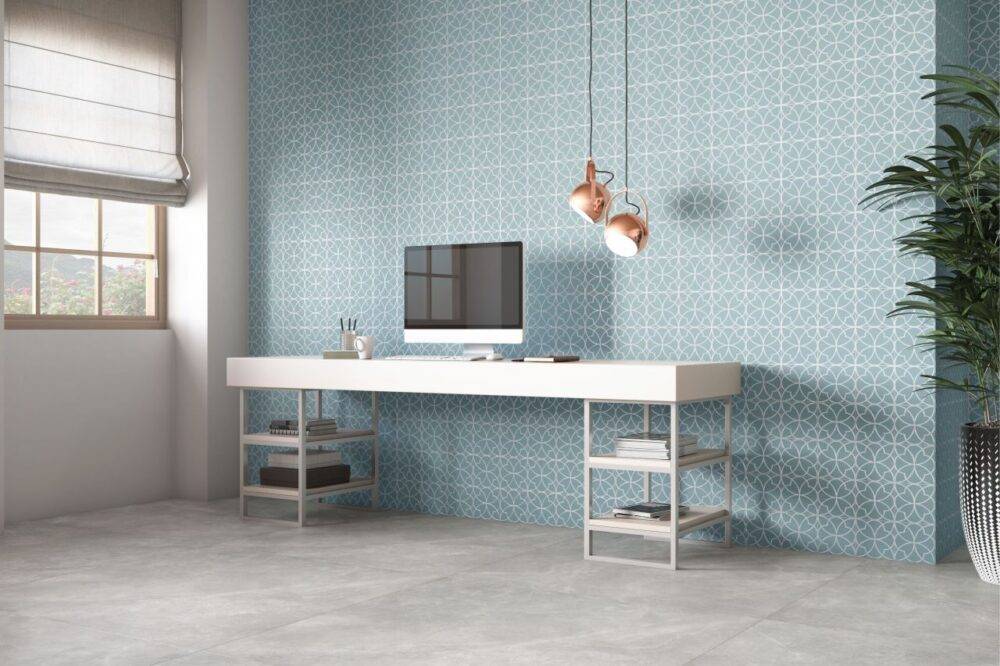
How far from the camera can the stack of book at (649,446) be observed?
388 centimetres

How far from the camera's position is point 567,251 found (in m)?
4.61

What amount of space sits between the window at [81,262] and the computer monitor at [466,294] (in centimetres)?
155

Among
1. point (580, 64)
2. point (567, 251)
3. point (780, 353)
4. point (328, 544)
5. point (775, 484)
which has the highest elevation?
point (580, 64)

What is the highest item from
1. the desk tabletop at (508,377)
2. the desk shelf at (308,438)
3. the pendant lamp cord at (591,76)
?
the pendant lamp cord at (591,76)

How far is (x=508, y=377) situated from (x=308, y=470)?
1187mm

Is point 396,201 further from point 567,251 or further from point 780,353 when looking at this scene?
point 780,353

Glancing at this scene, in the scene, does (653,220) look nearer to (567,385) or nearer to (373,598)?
(567,385)

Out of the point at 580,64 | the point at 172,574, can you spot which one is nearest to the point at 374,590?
the point at 172,574

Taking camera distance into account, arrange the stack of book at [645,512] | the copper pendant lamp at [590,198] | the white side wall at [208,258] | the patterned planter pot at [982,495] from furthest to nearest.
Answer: the white side wall at [208,258] < the copper pendant lamp at [590,198] < the stack of book at [645,512] < the patterned planter pot at [982,495]

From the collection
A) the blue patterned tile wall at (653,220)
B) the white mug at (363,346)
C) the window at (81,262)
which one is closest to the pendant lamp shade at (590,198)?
the blue patterned tile wall at (653,220)

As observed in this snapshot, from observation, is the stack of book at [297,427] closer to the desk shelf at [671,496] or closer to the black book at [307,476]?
the black book at [307,476]

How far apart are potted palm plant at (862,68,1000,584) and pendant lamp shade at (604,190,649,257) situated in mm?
841

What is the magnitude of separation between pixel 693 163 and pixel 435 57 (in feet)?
4.59

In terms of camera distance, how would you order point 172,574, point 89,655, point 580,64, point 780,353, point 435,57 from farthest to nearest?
point 435,57, point 580,64, point 780,353, point 172,574, point 89,655
